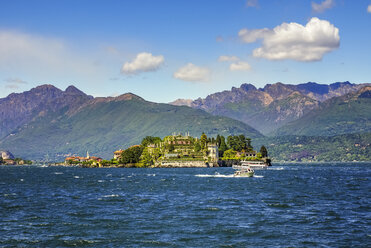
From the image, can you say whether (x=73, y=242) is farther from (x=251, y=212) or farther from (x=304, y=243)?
(x=251, y=212)

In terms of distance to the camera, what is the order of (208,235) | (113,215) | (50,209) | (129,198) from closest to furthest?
(208,235), (113,215), (50,209), (129,198)

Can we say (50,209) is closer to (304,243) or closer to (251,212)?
(251,212)

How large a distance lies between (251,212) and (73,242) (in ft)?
104

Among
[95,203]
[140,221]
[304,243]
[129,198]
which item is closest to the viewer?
[304,243]

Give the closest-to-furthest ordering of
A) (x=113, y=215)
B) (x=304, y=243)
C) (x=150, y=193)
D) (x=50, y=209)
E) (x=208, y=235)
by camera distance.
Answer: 1. (x=304, y=243)
2. (x=208, y=235)
3. (x=113, y=215)
4. (x=50, y=209)
5. (x=150, y=193)

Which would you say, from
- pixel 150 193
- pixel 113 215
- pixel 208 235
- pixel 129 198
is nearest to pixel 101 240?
pixel 208 235

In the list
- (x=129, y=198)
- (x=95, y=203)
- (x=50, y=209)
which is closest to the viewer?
(x=50, y=209)

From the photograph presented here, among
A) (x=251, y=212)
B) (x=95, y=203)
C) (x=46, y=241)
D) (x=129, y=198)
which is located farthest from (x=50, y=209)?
(x=251, y=212)

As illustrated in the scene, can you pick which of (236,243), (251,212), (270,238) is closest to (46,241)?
(236,243)

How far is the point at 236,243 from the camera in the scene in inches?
2178

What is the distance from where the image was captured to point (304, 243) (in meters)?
54.7

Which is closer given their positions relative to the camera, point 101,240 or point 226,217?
point 101,240

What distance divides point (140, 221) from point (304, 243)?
24.9 m

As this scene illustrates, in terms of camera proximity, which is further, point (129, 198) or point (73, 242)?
point (129, 198)
